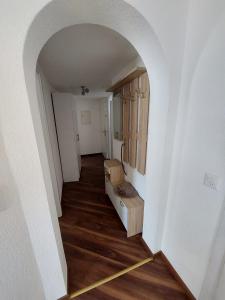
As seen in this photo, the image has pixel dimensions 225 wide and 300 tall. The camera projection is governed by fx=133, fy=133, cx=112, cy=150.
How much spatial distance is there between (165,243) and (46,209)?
1.34m

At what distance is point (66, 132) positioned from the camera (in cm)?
312

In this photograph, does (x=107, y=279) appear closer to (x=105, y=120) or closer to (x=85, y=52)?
(x=85, y=52)

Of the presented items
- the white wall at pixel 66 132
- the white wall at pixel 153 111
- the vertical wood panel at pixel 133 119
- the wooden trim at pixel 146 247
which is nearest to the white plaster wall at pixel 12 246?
the white wall at pixel 153 111

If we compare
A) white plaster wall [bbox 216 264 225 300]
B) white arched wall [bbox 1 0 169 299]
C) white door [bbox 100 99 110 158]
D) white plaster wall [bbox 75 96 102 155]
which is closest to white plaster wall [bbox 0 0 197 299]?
white arched wall [bbox 1 0 169 299]

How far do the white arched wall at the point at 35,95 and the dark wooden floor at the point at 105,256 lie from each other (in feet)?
1.16

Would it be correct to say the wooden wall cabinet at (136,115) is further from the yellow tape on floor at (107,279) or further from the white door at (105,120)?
the white door at (105,120)

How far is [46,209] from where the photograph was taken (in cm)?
93

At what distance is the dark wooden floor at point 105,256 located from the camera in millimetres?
1268

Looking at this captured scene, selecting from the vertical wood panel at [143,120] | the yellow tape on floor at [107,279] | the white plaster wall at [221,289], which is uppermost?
the vertical wood panel at [143,120]

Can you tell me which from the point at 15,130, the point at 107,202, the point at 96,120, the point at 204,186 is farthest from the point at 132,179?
the point at 96,120

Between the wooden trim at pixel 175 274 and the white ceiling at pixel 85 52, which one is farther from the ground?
the white ceiling at pixel 85 52

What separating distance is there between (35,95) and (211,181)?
53.2 inches

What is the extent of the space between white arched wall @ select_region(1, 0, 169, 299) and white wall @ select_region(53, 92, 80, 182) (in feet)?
7.20

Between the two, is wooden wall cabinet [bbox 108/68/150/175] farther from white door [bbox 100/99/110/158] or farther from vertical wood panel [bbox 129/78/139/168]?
white door [bbox 100/99/110/158]
